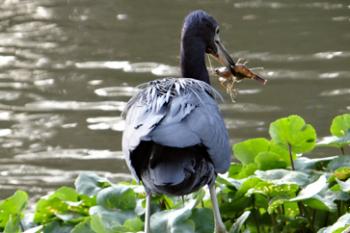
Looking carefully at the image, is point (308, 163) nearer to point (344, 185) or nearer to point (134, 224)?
point (344, 185)

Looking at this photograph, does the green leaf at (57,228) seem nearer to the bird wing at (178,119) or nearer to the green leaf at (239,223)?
the bird wing at (178,119)

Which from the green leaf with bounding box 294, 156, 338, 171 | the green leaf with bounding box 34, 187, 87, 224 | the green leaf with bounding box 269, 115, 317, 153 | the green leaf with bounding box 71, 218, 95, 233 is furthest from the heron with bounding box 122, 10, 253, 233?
the green leaf with bounding box 294, 156, 338, 171

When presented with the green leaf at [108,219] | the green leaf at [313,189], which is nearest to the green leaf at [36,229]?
the green leaf at [108,219]

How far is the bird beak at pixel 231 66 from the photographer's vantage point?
6.17 metres

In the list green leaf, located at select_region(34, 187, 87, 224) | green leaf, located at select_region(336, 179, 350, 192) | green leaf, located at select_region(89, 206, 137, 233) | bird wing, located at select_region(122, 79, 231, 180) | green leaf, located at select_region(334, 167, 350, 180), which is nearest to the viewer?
bird wing, located at select_region(122, 79, 231, 180)

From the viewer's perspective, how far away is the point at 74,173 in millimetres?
8453

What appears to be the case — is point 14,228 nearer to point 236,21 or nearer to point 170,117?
point 170,117

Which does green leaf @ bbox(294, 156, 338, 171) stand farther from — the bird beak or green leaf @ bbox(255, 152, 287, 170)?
the bird beak

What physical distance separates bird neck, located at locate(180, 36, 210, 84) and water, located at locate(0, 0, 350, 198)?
8.49ft

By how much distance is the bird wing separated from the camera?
4.74m

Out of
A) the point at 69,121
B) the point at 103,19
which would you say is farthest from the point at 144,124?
the point at 103,19

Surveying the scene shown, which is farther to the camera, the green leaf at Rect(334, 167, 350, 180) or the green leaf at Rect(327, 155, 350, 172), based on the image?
the green leaf at Rect(327, 155, 350, 172)

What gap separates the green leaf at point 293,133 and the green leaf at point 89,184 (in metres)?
0.95

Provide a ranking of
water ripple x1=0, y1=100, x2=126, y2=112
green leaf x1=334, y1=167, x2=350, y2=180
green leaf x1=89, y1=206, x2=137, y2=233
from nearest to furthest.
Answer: green leaf x1=89, y1=206, x2=137, y2=233 < green leaf x1=334, y1=167, x2=350, y2=180 < water ripple x1=0, y1=100, x2=126, y2=112
